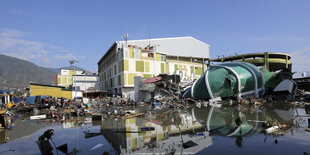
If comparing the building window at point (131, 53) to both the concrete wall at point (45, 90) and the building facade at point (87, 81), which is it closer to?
the concrete wall at point (45, 90)

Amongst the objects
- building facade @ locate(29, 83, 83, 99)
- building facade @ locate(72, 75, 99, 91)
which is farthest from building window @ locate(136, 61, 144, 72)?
building facade @ locate(72, 75, 99, 91)

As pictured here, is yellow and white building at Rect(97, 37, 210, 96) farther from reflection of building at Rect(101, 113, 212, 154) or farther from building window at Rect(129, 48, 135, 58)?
reflection of building at Rect(101, 113, 212, 154)

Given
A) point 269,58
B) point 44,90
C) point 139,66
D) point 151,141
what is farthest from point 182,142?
point 269,58

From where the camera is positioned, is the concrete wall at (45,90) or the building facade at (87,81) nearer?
the concrete wall at (45,90)

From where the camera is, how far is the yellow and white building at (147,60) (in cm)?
4097

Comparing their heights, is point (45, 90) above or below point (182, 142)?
above

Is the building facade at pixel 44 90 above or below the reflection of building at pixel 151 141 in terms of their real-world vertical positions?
above

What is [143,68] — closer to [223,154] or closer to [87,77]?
[87,77]

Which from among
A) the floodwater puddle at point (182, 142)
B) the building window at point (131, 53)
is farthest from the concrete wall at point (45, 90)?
the floodwater puddle at point (182, 142)

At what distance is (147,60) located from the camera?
1743 inches

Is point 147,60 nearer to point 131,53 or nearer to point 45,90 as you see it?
point 131,53

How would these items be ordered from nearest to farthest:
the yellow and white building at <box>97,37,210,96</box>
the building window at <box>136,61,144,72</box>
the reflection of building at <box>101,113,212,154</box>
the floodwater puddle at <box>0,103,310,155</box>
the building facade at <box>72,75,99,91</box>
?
the floodwater puddle at <box>0,103,310,155</box>
the reflection of building at <box>101,113,212,154</box>
the yellow and white building at <box>97,37,210,96</box>
the building window at <box>136,61,144,72</box>
the building facade at <box>72,75,99,91</box>

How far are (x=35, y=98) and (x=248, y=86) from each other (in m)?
29.9

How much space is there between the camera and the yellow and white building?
41.0 metres
